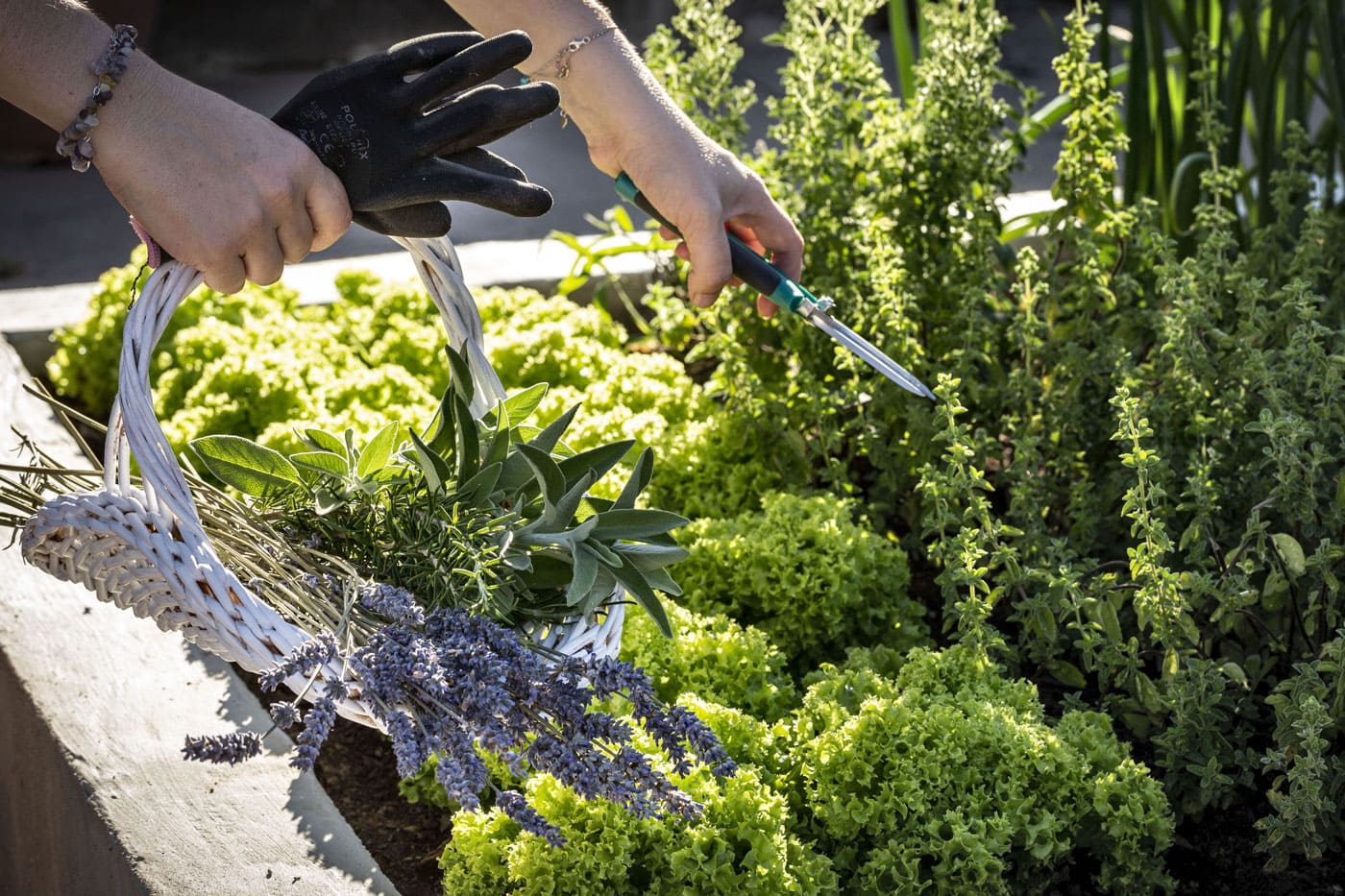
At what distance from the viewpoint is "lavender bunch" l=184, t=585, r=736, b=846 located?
3.48ft

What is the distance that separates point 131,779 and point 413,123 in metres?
A: 0.97

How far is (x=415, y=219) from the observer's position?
1288 millimetres

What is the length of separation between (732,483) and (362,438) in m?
0.64

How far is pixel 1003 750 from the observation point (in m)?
1.49

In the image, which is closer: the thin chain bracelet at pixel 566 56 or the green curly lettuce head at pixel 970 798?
the green curly lettuce head at pixel 970 798

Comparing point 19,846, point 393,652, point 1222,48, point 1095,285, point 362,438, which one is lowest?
point 19,846

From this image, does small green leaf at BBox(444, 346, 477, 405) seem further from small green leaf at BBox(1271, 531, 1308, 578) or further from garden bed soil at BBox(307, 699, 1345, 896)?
small green leaf at BBox(1271, 531, 1308, 578)

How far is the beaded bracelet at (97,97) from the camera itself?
1.15 meters

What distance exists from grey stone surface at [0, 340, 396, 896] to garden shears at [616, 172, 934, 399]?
2.82ft

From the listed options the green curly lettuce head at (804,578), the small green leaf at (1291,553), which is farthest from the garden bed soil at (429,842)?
the green curly lettuce head at (804,578)

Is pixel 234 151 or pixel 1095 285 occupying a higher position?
pixel 1095 285

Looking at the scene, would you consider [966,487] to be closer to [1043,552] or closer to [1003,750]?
[1043,552]

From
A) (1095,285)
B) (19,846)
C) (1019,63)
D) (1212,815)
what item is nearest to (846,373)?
(1095,285)

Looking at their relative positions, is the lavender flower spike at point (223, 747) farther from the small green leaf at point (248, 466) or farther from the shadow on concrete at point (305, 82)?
the shadow on concrete at point (305, 82)
